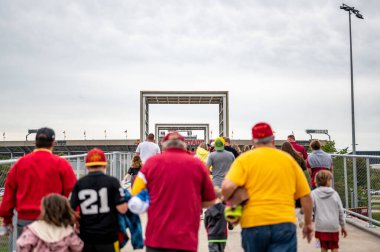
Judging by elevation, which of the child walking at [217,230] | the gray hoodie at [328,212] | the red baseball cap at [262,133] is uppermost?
the red baseball cap at [262,133]

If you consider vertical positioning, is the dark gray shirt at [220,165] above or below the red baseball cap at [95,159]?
below

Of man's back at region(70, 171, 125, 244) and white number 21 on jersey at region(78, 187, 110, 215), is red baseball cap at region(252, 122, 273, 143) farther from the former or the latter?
white number 21 on jersey at region(78, 187, 110, 215)

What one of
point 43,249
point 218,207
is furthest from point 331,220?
point 43,249

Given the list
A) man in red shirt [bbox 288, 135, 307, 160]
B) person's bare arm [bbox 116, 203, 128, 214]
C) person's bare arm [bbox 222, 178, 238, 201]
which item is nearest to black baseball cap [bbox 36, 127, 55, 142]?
person's bare arm [bbox 116, 203, 128, 214]

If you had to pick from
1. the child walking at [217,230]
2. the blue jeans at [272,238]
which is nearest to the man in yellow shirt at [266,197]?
the blue jeans at [272,238]

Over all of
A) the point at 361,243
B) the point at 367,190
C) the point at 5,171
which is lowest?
the point at 361,243

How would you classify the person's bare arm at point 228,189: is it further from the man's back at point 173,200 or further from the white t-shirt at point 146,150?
the white t-shirt at point 146,150

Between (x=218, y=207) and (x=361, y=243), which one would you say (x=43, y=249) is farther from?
(x=361, y=243)

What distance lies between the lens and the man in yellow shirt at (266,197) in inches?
159

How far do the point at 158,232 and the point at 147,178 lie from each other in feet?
1.50

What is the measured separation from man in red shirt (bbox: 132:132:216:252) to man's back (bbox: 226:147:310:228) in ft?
1.15

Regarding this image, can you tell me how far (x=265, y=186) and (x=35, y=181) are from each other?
2.28m

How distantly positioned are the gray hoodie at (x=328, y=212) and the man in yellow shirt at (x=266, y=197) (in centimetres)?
239

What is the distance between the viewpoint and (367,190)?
393 inches
